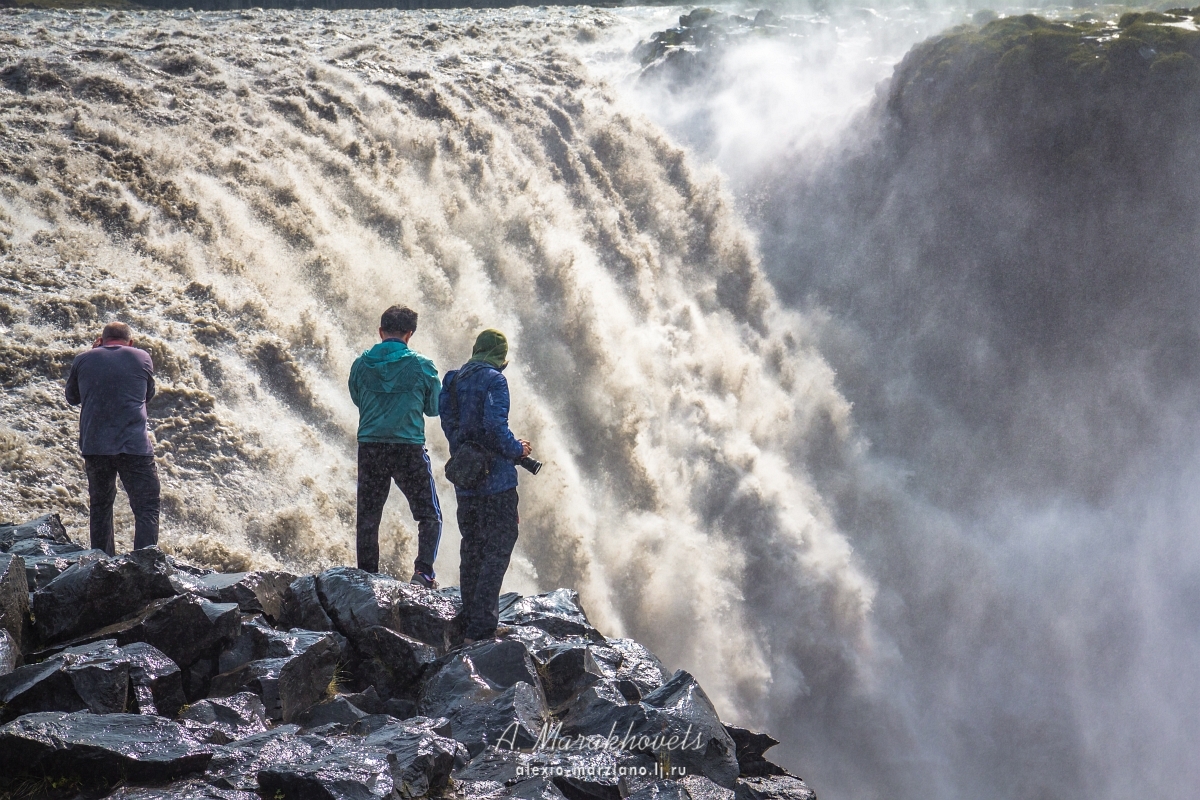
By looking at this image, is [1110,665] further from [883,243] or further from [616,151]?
[616,151]

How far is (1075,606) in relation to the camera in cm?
2073

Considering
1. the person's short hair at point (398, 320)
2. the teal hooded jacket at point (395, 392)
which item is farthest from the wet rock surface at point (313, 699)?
the person's short hair at point (398, 320)

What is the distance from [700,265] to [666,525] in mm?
8056

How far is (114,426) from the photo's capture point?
23.2 feet

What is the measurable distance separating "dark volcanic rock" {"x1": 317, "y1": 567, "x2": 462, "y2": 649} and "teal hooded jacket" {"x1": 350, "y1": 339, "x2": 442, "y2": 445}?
3.37 feet

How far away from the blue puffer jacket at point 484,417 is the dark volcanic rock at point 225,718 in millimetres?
1901

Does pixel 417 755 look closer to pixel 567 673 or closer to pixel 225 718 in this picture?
pixel 225 718

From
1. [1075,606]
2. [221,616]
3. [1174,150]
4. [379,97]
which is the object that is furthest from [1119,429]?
[221,616]

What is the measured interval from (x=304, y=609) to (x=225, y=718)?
1502 millimetres

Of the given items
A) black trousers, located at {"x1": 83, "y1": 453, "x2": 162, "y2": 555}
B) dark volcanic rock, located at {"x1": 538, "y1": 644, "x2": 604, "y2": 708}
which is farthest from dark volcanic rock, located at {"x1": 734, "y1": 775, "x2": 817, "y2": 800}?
black trousers, located at {"x1": 83, "y1": 453, "x2": 162, "y2": 555}

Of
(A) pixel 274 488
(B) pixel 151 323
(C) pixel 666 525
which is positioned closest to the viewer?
(A) pixel 274 488

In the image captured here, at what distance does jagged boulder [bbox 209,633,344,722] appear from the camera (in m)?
5.65

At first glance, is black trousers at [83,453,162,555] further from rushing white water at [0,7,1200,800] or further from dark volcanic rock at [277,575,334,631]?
rushing white water at [0,7,1200,800]

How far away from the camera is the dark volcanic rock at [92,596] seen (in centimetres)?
576
